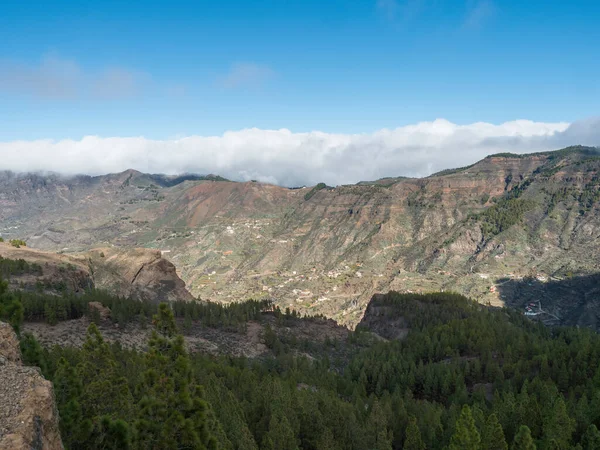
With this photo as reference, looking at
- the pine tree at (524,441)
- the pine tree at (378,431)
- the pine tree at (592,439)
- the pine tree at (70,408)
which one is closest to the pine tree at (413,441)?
the pine tree at (378,431)

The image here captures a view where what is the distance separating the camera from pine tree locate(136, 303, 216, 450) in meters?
32.0

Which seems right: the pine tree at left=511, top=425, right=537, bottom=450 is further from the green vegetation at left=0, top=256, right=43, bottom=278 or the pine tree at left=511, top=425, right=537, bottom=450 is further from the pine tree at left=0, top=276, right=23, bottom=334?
the green vegetation at left=0, top=256, right=43, bottom=278

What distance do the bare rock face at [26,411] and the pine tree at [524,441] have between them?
50.1 metres

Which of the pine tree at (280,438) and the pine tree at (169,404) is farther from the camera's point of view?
the pine tree at (280,438)

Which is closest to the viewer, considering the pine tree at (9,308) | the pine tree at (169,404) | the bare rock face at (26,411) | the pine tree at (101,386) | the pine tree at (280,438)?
the bare rock face at (26,411)

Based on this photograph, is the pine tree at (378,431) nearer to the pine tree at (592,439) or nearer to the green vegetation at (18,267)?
the pine tree at (592,439)

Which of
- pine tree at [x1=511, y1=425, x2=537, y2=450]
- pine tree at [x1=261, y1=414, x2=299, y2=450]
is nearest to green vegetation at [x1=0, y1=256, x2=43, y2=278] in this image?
pine tree at [x1=261, y1=414, x2=299, y2=450]

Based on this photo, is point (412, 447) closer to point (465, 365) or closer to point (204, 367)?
point (204, 367)

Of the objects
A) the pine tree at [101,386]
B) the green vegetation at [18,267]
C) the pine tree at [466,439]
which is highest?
the pine tree at [101,386]

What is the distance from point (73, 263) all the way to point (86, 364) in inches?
5690

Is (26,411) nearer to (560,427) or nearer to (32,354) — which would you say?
(32,354)

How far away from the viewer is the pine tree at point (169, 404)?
32.0 m

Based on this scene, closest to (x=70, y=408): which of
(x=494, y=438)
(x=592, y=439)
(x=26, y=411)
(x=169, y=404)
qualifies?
(x=169, y=404)

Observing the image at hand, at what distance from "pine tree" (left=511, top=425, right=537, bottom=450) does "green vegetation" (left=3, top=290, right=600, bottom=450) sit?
0.23m
